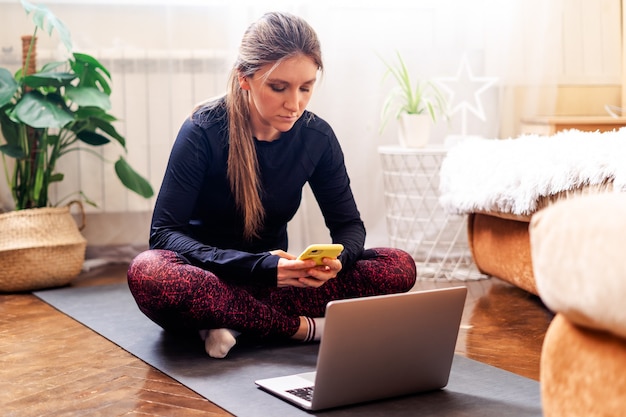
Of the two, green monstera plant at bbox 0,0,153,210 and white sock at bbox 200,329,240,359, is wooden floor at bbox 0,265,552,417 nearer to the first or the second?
white sock at bbox 200,329,240,359

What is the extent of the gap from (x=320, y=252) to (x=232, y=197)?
0.35 m

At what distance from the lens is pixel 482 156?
8.38 feet

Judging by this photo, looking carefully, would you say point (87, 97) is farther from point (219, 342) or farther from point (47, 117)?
point (219, 342)

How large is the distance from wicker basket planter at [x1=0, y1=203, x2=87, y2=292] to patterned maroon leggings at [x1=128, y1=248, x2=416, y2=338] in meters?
0.93

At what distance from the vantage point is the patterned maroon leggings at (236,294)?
1.82m

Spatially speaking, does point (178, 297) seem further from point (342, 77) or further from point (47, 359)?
point (342, 77)

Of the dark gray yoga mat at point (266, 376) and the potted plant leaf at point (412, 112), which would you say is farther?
the potted plant leaf at point (412, 112)

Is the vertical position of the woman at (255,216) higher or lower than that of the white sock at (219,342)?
higher

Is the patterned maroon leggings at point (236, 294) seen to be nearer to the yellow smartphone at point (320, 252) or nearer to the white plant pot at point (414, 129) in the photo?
the yellow smartphone at point (320, 252)

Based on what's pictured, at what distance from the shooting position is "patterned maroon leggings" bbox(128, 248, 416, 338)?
5.98 feet

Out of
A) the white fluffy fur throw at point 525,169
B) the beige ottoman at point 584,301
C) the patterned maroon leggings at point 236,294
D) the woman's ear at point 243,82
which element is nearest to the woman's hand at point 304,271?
the patterned maroon leggings at point 236,294

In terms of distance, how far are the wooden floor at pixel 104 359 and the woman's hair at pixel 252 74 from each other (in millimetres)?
443

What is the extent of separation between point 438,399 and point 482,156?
117cm

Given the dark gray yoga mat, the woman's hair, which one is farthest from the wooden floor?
the woman's hair
